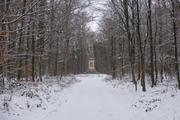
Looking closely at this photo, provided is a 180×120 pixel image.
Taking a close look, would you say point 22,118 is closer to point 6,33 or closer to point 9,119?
point 9,119

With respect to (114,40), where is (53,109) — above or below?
below

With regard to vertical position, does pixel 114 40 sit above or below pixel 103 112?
above

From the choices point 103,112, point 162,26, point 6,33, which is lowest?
point 103,112

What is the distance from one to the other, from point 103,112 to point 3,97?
15.2 feet

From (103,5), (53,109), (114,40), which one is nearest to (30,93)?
(53,109)

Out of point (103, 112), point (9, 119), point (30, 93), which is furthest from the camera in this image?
point (30, 93)

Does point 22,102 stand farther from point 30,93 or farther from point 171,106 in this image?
point 171,106

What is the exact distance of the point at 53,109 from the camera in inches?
566

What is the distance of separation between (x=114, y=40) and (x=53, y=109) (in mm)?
31463

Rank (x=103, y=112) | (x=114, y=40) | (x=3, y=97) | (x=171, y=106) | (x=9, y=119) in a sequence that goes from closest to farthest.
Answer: (x=9, y=119), (x=171, y=106), (x=3, y=97), (x=103, y=112), (x=114, y=40)

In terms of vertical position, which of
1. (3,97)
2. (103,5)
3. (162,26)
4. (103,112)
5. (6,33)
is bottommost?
(103,112)

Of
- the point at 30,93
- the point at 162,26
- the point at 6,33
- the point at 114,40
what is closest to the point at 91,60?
the point at 114,40

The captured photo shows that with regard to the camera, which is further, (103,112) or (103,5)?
(103,5)

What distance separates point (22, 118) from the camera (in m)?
11.2
